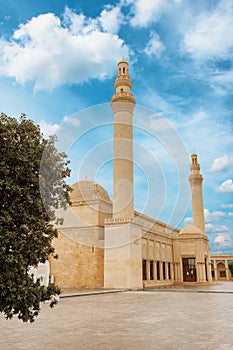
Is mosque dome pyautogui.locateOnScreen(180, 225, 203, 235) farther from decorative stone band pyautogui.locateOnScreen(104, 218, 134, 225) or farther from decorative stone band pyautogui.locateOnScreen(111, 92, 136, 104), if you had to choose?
decorative stone band pyautogui.locateOnScreen(111, 92, 136, 104)

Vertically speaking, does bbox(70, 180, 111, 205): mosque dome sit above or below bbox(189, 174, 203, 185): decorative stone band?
below

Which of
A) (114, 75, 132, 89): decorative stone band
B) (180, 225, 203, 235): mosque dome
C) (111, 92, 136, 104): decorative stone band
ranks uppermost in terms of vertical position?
(114, 75, 132, 89): decorative stone band

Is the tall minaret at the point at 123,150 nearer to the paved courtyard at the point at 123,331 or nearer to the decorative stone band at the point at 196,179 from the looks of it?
the paved courtyard at the point at 123,331

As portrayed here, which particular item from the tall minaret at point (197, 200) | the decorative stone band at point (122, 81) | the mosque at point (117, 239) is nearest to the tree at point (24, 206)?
the mosque at point (117, 239)

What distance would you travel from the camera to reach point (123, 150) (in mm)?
26406

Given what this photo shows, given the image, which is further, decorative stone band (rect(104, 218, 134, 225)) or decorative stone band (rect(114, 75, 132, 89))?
decorative stone band (rect(114, 75, 132, 89))

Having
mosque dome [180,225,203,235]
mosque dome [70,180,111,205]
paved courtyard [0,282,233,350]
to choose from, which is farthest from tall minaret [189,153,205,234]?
paved courtyard [0,282,233,350]

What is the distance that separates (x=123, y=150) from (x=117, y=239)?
7.11 metres

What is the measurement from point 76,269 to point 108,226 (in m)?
5.41

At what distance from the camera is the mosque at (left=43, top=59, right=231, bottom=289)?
82.2 ft

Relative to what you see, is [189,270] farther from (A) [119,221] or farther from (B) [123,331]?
(B) [123,331]

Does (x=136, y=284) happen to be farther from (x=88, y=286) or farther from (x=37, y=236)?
(x=37, y=236)

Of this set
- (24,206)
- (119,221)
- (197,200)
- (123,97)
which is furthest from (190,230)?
(24,206)

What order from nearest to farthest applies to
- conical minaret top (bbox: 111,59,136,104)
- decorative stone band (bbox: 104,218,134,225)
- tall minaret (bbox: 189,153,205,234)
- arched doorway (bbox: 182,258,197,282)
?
decorative stone band (bbox: 104,218,134,225), conical minaret top (bbox: 111,59,136,104), arched doorway (bbox: 182,258,197,282), tall minaret (bbox: 189,153,205,234)
